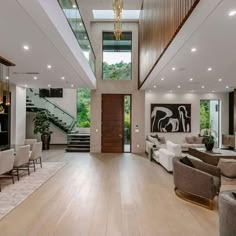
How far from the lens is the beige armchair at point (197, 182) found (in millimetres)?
4906

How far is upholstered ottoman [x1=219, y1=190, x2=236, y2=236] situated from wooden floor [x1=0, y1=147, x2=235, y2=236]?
2.34 feet

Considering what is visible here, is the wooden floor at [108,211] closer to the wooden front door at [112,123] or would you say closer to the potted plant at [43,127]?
the wooden front door at [112,123]

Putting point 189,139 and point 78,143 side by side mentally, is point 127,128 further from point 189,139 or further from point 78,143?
point 189,139

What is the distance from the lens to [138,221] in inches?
167

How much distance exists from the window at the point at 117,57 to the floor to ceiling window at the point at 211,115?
501 cm

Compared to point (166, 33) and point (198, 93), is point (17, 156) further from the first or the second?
point (198, 93)

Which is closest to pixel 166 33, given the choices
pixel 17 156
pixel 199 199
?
pixel 199 199

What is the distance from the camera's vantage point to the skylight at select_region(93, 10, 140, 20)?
1275 cm

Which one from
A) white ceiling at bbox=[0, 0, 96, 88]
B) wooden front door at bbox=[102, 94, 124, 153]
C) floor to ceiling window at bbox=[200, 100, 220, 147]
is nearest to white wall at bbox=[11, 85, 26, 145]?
white ceiling at bbox=[0, 0, 96, 88]

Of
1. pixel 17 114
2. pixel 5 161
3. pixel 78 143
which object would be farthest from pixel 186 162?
pixel 17 114

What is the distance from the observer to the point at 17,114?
1238cm

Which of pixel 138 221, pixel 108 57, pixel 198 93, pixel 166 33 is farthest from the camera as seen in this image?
pixel 198 93

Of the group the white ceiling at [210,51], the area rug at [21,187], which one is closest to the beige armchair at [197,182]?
the white ceiling at [210,51]

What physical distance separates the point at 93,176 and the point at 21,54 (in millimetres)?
3963
